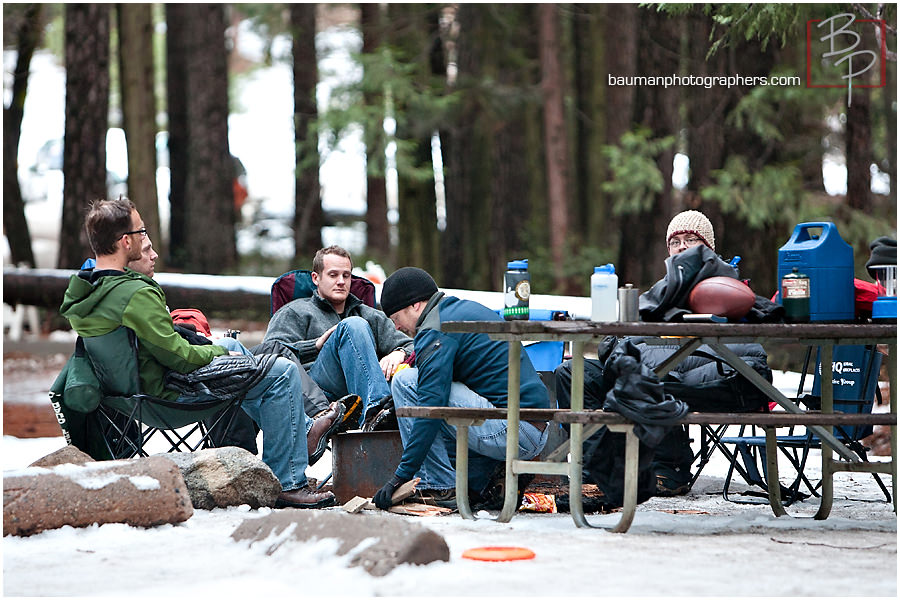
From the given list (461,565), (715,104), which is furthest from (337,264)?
(715,104)

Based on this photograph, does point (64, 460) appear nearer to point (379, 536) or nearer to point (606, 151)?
point (379, 536)

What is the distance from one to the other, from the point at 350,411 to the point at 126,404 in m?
1.05

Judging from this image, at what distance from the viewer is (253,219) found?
26359 millimetres

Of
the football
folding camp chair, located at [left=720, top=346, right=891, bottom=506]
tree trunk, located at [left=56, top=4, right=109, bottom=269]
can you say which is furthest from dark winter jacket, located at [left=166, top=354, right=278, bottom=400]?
tree trunk, located at [left=56, top=4, right=109, bottom=269]

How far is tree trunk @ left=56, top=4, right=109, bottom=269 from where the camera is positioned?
53.4 feet

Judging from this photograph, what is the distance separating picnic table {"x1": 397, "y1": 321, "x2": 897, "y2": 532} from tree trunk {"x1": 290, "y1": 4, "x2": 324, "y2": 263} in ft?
44.0

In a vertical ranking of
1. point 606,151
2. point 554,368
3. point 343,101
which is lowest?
point 554,368

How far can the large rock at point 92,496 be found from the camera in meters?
4.77

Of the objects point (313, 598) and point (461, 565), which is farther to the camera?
point (461, 565)

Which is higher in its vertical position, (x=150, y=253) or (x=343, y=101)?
(x=343, y=101)

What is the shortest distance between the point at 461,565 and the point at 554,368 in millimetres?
2548

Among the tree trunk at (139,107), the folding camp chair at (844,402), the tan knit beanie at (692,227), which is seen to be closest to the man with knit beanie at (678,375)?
the tan knit beanie at (692,227)

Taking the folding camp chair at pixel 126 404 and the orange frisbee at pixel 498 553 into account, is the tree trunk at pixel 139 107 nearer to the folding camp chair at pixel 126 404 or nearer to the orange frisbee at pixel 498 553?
the folding camp chair at pixel 126 404

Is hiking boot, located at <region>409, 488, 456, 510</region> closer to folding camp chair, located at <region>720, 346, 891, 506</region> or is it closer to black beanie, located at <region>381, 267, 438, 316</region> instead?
black beanie, located at <region>381, 267, 438, 316</region>
